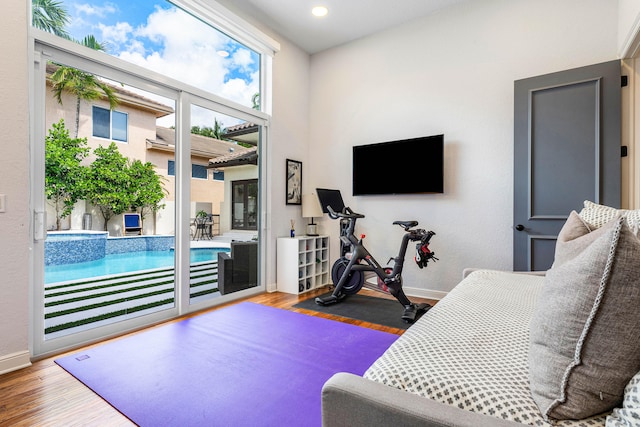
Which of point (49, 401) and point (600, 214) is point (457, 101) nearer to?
point (600, 214)

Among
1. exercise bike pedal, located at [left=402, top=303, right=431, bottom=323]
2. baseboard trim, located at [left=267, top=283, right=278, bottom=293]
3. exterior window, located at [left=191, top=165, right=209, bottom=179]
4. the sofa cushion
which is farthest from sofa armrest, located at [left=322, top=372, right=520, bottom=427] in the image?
baseboard trim, located at [left=267, top=283, right=278, bottom=293]

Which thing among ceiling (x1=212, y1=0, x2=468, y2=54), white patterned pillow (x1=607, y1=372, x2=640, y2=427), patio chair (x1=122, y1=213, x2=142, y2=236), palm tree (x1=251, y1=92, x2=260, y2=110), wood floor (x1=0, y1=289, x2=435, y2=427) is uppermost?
ceiling (x1=212, y1=0, x2=468, y2=54)

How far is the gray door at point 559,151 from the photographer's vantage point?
2.80 m

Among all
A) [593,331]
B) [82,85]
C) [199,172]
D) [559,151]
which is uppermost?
[82,85]

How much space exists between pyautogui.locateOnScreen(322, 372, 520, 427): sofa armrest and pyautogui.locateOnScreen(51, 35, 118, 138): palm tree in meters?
2.86

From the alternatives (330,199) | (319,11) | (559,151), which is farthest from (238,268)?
(559,151)

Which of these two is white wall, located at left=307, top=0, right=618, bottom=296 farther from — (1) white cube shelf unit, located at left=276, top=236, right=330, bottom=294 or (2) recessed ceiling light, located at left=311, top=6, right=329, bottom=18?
(2) recessed ceiling light, located at left=311, top=6, right=329, bottom=18

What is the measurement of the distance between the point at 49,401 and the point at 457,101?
4.33 meters

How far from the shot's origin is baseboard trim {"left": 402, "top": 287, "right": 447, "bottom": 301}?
388 cm

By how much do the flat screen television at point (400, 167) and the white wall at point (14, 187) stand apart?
3306 millimetres

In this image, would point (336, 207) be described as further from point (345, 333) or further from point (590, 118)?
point (590, 118)

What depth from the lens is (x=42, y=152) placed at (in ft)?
7.74

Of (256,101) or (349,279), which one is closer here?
(349,279)

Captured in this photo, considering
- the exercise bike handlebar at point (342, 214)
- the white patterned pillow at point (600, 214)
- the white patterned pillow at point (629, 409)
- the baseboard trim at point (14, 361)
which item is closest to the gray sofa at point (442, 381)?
the white patterned pillow at point (629, 409)
